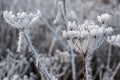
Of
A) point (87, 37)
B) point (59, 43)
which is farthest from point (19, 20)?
point (59, 43)

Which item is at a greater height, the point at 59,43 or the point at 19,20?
the point at 19,20

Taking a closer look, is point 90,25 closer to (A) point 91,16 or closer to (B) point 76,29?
(B) point 76,29

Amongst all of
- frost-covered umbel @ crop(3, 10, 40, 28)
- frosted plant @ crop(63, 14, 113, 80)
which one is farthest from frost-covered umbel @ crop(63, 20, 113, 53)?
frost-covered umbel @ crop(3, 10, 40, 28)

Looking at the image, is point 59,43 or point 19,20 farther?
point 59,43

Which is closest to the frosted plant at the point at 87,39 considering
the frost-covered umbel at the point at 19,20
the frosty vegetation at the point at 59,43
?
the frosty vegetation at the point at 59,43

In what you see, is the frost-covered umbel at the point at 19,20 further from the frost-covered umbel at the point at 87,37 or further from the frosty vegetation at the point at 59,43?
the frost-covered umbel at the point at 87,37

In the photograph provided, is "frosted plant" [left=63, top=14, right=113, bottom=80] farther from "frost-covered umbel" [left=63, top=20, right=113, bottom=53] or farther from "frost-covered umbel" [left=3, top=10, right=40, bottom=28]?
"frost-covered umbel" [left=3, top=10, right=40, bottom=28]

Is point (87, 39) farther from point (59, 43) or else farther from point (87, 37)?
point (59, 43)

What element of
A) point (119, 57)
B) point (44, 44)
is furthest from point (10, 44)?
point (119, 57)
